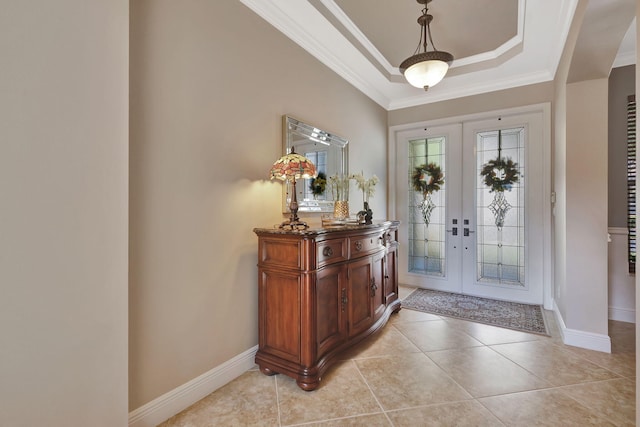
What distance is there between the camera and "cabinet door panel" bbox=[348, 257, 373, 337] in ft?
7.98

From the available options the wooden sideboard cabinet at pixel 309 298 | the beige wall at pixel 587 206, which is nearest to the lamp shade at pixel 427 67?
the beige wall at pixel 587 206

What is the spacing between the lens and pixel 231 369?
6.91ft

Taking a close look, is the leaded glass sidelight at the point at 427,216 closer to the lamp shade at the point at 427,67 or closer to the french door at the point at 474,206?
the french door at the point at 474,206

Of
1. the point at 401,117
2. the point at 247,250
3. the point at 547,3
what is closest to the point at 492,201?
the point at 401,117

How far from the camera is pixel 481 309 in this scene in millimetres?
3590

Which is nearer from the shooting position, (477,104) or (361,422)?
(361,422)

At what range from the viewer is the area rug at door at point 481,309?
3.14 metres

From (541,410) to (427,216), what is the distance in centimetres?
296

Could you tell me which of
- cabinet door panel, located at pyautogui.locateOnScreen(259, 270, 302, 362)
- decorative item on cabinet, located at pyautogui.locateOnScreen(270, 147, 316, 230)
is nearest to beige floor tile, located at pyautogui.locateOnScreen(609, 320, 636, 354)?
cabinet door panel, located at pyautogui.locateOnScreen(259, 270, 302, 362)

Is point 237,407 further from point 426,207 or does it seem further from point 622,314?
point 622,314

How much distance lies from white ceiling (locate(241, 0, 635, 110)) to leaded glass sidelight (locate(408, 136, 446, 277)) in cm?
95

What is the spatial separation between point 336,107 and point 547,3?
2.03 metres

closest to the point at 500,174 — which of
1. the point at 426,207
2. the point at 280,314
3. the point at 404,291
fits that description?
the point at 426,207

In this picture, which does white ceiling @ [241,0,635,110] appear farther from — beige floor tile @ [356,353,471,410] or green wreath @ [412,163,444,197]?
beige floor tile @ [356,353,471,410]
